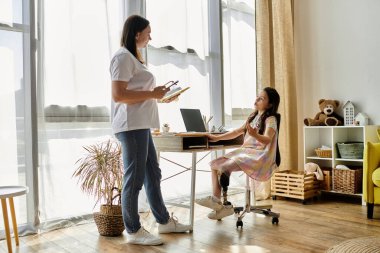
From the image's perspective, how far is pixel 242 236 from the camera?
8.21ft

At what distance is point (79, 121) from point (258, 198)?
6.59ft

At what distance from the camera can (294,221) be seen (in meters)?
2.90

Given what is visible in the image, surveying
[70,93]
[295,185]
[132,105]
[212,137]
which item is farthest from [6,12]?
[295,185]

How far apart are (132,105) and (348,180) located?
2.35 m

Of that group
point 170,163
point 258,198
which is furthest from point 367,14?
point 170,163

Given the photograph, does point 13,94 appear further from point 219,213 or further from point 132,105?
point 219,213

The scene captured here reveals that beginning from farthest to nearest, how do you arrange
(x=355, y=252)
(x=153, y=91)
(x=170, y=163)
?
1. (x=170, y=163)
2. (x=153, y=91)
3. (x=355, y=252)

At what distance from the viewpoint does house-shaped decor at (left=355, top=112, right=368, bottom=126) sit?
12.0 feet

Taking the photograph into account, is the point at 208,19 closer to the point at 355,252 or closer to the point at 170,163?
the point at 170,163

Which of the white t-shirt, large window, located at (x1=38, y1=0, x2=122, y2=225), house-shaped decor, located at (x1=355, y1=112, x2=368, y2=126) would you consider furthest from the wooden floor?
house-shaped decor, located at (x1=355, y1=112, x2=368, y2=126)

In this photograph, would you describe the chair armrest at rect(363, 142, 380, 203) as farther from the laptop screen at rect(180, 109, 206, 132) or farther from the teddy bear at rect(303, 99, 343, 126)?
the laptop screen at rect(180, 109, 206, 132)

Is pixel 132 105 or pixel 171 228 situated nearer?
pixel 132 105

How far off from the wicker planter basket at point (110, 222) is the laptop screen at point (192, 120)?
2.75 ft

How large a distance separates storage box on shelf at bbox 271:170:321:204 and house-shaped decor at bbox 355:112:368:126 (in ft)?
2.26
